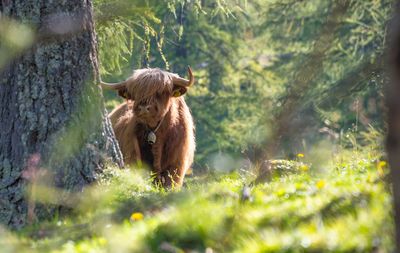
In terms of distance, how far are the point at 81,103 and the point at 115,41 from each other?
11.4 ft

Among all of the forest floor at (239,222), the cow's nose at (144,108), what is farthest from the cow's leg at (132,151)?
the forest floor at (239,222)

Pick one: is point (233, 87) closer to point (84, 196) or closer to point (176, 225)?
point (84, 196)

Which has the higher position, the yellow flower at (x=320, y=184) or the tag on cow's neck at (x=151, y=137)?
the yellow flower at (x=320, y=184)

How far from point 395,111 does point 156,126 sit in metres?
8.04

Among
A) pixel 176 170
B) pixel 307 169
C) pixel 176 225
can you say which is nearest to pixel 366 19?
pixel 176 170

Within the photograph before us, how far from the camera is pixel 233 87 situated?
2845 cm

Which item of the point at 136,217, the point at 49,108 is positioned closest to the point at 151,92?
the point at 49,108

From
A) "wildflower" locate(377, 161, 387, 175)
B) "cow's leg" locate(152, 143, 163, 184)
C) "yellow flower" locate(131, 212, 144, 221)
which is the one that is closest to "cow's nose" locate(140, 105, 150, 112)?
"cow's leg" locate(152, 143, 163, 184)

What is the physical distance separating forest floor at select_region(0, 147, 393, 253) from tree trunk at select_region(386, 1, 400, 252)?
0.94m

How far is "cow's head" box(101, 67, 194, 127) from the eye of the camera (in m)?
11.6

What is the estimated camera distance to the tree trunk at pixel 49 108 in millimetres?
7988

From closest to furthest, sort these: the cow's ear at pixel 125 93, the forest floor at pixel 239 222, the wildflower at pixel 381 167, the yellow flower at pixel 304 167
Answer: the forest floor at pixel 239 222 → the wildflower at pixel 381 167 → the yellow flower at pixel 304 167 → the cow's ear at pixel 125 93

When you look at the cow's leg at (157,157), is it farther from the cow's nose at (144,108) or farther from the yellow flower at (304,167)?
the yellow flower at (304,167)

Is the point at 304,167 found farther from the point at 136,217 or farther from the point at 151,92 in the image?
the point at 151,92
